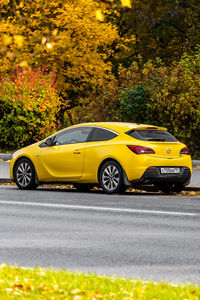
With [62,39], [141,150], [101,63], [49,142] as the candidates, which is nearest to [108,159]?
[141,150]

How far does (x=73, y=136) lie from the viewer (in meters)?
16.9

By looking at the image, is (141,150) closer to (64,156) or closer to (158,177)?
(158,177)

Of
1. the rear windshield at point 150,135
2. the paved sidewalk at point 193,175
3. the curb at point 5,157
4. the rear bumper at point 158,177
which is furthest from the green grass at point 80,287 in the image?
the curb at point 5,157

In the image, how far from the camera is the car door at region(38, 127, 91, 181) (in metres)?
16.3

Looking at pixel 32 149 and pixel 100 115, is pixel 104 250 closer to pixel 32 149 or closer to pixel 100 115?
pixel 32 149

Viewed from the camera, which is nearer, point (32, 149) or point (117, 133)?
point (117, 133)

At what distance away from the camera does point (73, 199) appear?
14.9m

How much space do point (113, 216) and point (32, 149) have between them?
5354 millimetres

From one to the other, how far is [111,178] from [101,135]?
1.15 m

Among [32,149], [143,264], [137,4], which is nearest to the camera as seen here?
[143,264]

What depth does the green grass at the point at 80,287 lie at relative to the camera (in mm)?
6008

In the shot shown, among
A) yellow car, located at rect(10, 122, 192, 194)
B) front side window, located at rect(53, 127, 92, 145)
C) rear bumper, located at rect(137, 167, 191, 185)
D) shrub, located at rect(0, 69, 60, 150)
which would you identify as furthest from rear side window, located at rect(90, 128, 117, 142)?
shrub, located at rect(0, 69, 60, 150)

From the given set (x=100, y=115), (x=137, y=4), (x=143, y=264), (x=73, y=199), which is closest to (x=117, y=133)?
(x=73, y=199)

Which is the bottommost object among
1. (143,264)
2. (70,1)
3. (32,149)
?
(143,264)
